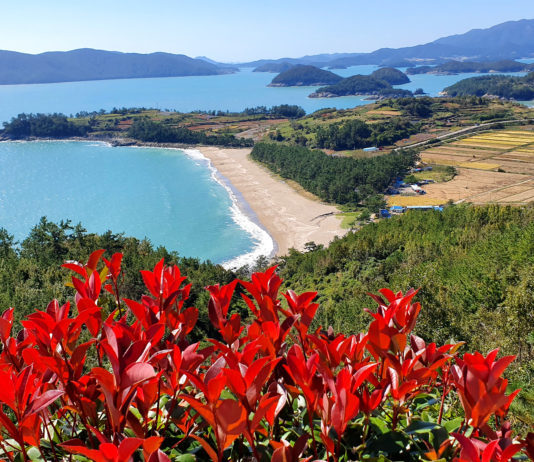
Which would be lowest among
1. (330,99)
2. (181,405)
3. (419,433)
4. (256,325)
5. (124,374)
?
(419,433)

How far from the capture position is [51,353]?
1440 mm

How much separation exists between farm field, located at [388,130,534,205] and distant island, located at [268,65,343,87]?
378 ft

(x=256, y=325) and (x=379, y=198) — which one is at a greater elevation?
(x=256, y=325)

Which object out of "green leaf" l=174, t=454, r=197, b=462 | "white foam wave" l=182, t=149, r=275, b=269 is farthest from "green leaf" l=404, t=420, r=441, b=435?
"white foam wave" l=182, t=149, r=275, b=269

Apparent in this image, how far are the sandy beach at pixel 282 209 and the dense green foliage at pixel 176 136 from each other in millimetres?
11057

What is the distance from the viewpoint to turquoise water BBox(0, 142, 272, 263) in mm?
30281

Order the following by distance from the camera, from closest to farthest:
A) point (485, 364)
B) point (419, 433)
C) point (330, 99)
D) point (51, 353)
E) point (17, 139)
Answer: point (485, 364) < point (51, 353) < point (419, 433) < point (17, 139) < point (330, 99)

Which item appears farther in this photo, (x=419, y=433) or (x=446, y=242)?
(x=446, y=242)

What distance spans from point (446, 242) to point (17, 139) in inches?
2786

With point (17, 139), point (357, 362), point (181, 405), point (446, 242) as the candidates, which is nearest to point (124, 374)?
point (181, 405)

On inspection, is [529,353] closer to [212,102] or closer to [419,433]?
[419,433]

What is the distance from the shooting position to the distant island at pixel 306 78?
165375 mm

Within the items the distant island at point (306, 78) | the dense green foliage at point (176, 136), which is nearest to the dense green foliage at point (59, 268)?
the dense green foliage at point (176, 136)

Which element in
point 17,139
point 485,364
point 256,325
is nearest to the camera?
point 485,364
